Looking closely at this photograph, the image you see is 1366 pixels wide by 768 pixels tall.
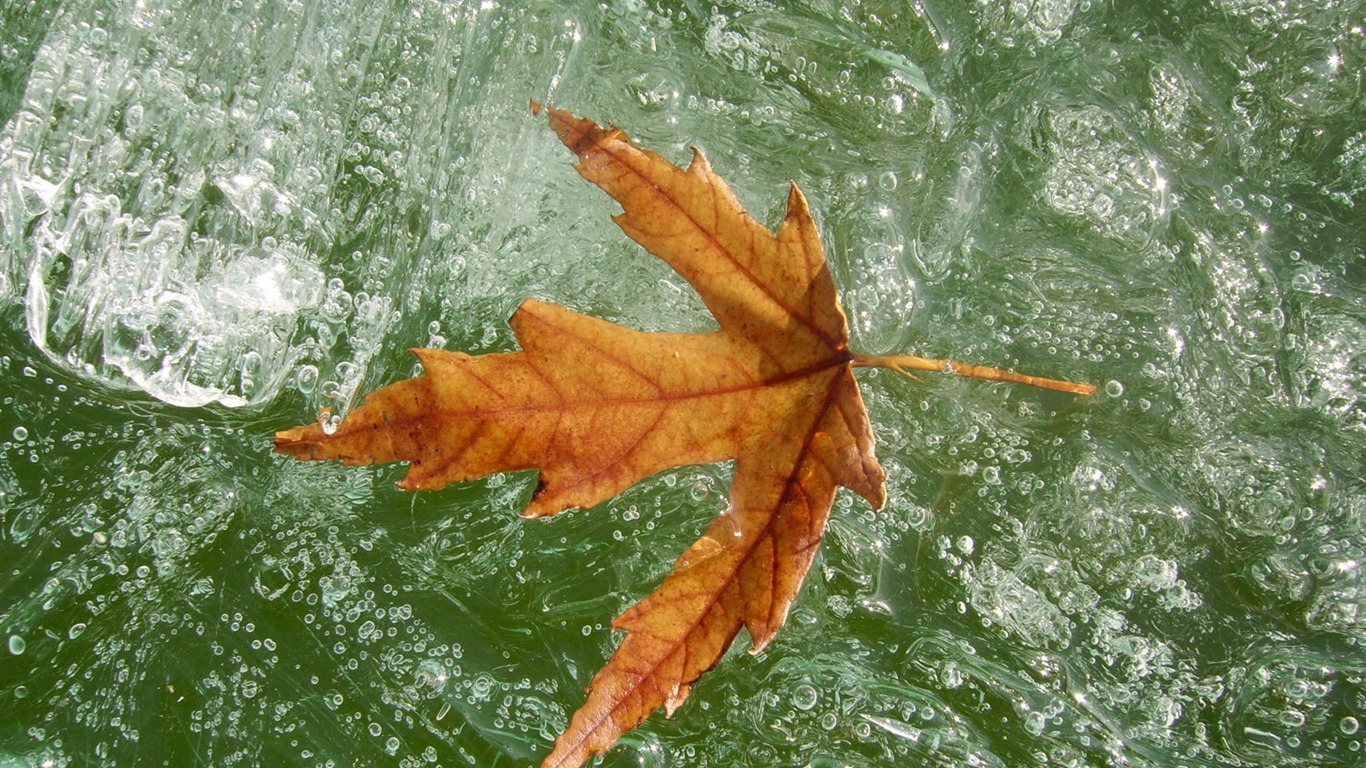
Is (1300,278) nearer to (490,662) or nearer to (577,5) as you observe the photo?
(577,5)

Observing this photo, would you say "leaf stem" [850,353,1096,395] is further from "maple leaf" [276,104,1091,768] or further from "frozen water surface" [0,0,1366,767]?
"frozen water surface" [0,0,1366,767]

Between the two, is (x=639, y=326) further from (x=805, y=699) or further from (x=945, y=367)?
(x=805, y=699)

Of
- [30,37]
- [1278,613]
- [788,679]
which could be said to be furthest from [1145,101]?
[30,37]

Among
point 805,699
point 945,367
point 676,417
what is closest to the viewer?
point 676,417

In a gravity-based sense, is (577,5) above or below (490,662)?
above

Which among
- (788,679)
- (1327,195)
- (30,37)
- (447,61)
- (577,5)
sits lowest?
(788,679)

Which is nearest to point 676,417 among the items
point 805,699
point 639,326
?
point 639,326
